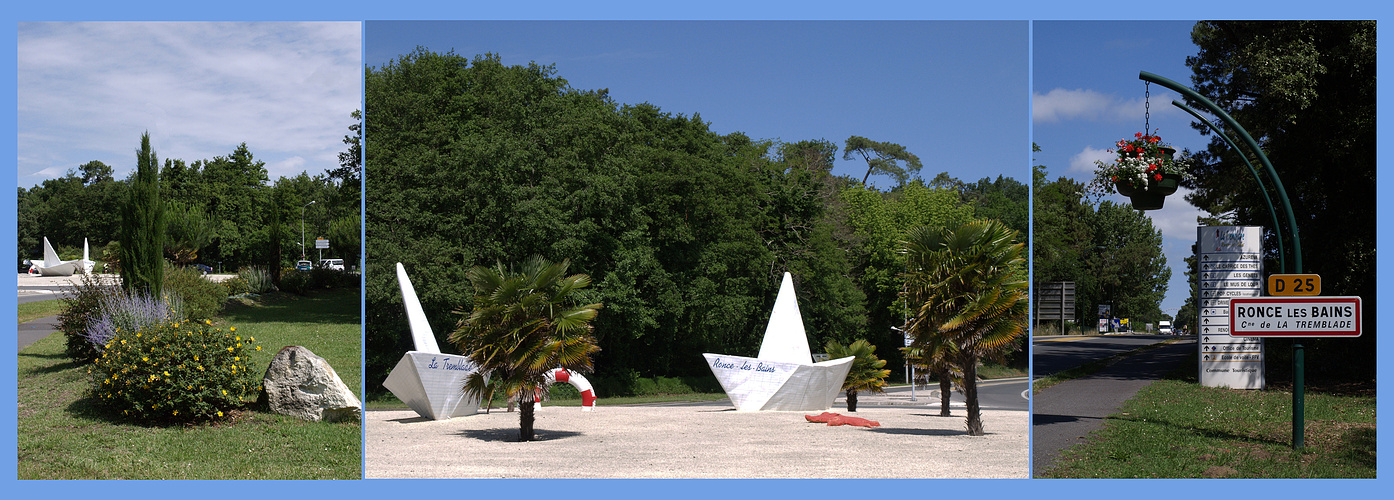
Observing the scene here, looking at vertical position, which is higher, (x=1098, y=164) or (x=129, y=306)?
(x=1098, y=164)

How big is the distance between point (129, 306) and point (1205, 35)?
16.1 m

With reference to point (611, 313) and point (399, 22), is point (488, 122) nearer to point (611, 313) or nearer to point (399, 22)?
point (611, 313)

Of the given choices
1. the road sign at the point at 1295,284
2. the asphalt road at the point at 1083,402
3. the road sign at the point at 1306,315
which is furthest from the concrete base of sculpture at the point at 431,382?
the road sign at the point at 1295,284

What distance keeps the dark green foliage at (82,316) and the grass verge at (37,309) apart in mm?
1671

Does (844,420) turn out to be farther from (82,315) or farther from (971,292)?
(82,315)

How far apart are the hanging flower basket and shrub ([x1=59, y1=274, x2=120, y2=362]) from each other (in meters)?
13.1

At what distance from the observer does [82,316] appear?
1367 cm

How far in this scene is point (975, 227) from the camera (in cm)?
1040

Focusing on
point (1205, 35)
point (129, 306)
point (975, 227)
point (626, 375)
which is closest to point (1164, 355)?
point (1205, 35)

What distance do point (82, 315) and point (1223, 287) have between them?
1625 cm

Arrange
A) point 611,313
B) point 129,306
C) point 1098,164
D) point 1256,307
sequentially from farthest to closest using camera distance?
point 611,313
point 129,306
point 1098,164
point 1256,307

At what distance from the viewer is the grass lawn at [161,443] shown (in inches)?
367

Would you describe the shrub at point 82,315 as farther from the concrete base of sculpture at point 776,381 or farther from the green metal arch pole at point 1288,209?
the green metal arch pole at point 1288,209

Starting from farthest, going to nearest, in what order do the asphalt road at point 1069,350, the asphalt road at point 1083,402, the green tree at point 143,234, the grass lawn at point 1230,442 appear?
1. the asphalt road at point 1069,350
2. the green tree at point 143,234
3. the asphalt road at point 1083,402
4. the grass lawn at point 1230,442
